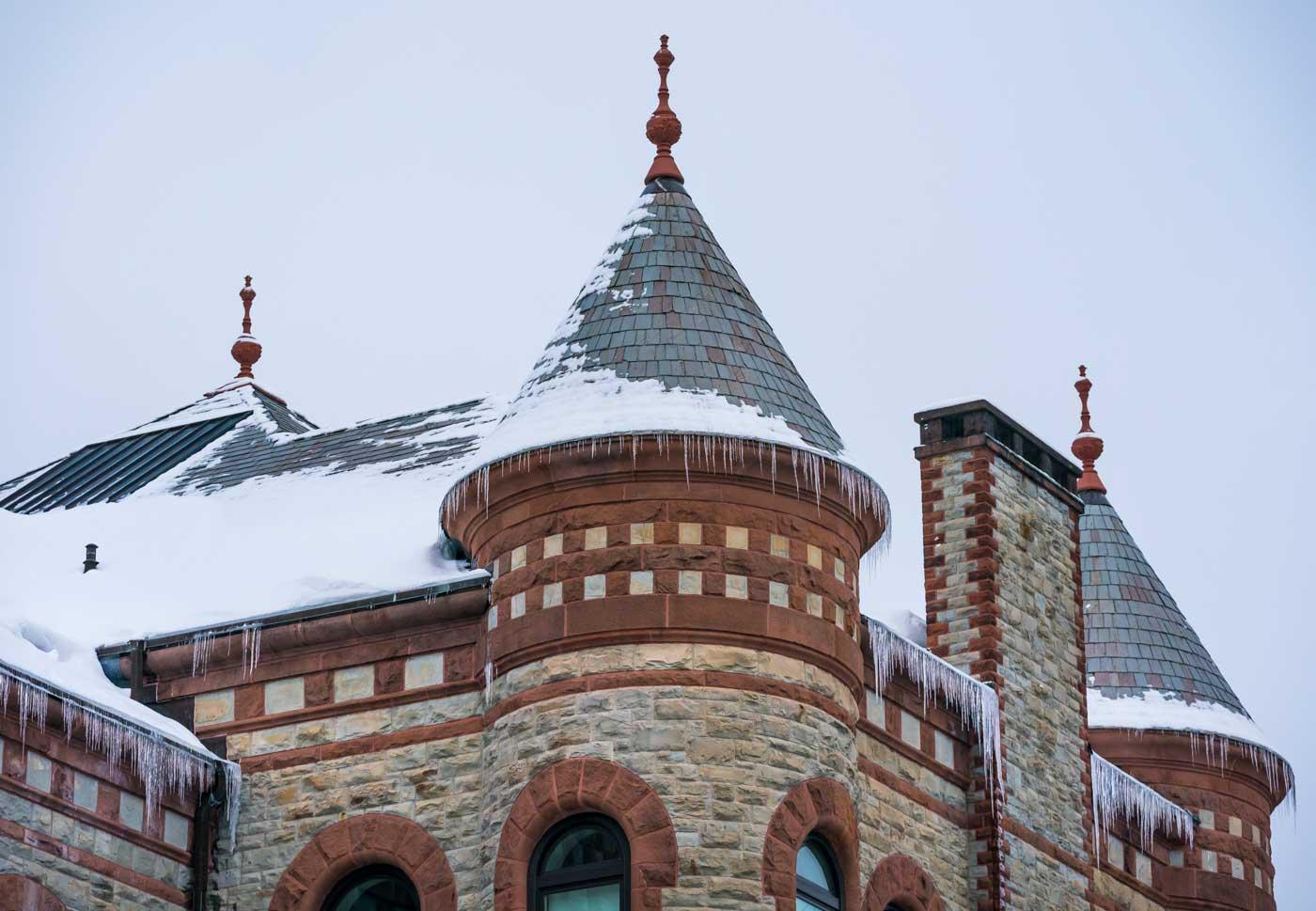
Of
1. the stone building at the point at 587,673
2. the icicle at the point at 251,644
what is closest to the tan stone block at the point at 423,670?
the stone building at the point at 587,673

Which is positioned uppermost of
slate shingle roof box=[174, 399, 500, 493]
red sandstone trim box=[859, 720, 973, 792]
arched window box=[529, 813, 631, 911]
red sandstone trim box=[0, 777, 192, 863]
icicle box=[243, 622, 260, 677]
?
slate shingle roof box=[174, 399, 500, 493]

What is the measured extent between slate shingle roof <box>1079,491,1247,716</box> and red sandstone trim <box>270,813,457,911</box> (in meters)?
11.8

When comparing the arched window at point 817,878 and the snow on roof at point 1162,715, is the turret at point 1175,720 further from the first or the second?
the arched window at point 817,878

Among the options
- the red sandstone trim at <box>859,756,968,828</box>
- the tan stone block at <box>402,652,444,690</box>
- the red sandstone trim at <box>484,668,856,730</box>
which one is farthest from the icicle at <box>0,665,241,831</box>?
the red sandstone trim at <box>859,756,968,828</box>

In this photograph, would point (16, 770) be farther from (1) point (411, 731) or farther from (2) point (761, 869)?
(2) point (761, 869)

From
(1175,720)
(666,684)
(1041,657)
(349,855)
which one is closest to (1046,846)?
(1041,657)

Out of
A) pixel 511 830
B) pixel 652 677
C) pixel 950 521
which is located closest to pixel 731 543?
pixel 652 677

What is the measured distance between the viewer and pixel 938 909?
27.1 m

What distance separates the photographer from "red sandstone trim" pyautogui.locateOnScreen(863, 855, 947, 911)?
25984 millimetres

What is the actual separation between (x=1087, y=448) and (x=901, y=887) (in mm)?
11232

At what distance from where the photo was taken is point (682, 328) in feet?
86.3

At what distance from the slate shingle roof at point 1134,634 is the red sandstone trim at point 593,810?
1185 cm

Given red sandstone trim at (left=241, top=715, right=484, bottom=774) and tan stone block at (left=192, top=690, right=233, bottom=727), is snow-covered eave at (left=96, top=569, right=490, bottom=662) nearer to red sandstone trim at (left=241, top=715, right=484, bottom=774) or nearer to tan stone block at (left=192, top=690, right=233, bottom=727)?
tan stone block at (left=192, top=690, right=233, bottom=727)

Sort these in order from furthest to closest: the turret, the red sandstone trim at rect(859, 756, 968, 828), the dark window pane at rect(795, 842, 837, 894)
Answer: the turret < the red sandstone trim at rect(859, 756, 968, 828) < the dark window pane at rect(795, 842, 837, 894)
